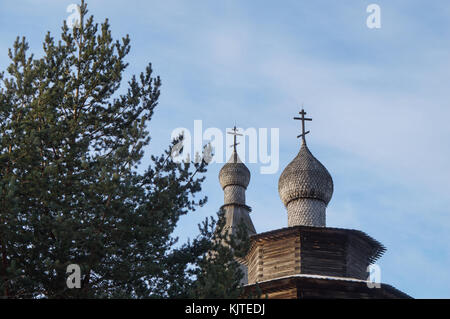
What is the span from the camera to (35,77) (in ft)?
48.1

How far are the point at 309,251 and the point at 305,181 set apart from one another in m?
3.47

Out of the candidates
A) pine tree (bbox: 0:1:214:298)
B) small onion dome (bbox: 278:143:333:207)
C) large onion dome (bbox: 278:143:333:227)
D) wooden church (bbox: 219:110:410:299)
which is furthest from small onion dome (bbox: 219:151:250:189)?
pine tree (bbox: 0:1:214:298)

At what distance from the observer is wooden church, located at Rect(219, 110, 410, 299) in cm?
2073

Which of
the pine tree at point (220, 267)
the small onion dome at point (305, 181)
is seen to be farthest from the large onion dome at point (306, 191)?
the pine tree at point (220, 267)

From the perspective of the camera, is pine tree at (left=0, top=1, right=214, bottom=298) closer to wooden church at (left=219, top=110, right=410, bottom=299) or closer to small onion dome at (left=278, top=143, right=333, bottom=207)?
wooden church at (left=219, top=110, right=410, bottom=299)

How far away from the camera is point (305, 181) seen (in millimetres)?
25828

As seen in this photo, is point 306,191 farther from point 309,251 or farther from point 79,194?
point 79,194

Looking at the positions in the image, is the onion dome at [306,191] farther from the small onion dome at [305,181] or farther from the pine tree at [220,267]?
the pine tree at [220,267]

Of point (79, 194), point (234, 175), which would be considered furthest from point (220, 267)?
point (234, 175)

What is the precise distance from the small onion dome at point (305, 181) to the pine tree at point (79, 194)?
36.9ft

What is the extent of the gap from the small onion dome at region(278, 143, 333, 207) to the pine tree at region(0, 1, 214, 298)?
11.3 meters

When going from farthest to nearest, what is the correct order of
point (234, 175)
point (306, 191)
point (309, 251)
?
1. point (234, 175)
2. point (306, 191)
3. point (309, 251)
